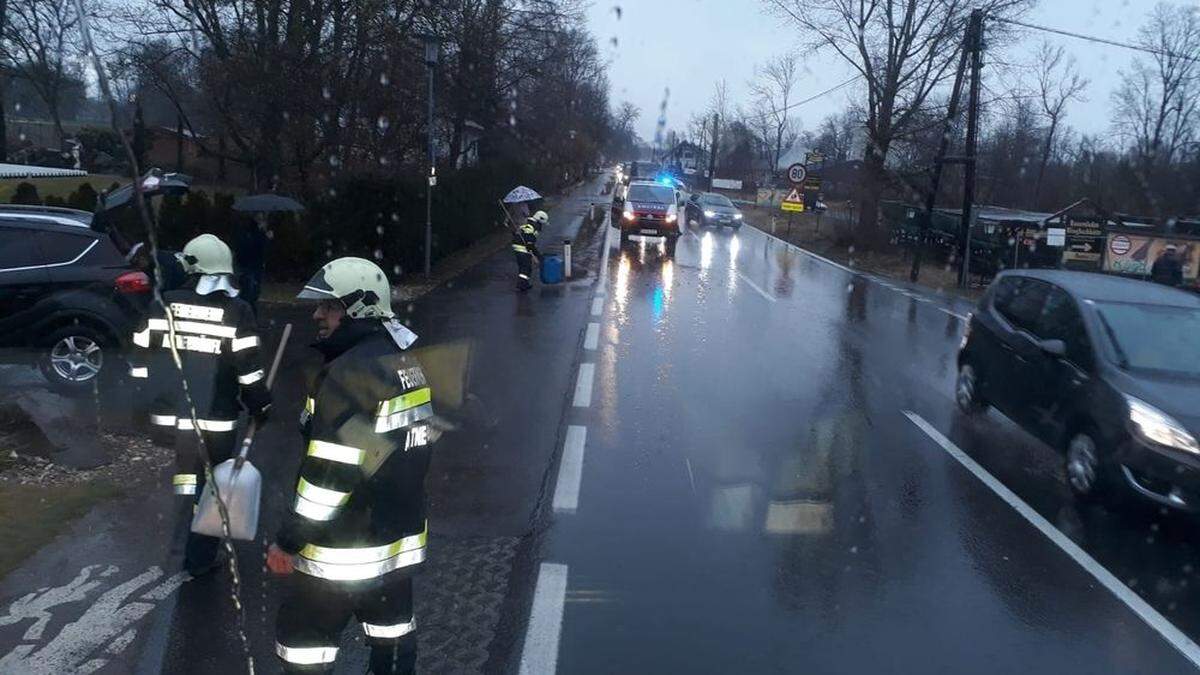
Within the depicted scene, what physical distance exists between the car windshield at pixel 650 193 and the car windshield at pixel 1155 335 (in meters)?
23.1

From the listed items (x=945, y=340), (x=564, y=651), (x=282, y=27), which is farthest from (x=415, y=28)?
(x=564, y=651)

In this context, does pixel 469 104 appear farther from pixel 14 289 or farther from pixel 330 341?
pixel 330 341

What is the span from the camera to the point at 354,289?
12.2 feet

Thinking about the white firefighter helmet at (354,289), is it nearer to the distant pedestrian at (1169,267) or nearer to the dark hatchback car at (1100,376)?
the dark hatchback car at (1100,376)

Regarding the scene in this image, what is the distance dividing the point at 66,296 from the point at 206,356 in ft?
17.1

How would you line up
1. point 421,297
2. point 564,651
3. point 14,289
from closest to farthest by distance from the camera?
1. point 564,651
2. point 14,289
3. point 421,297

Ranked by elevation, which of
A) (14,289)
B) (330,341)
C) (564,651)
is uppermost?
(330,341)

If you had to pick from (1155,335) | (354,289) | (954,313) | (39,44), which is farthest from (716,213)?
(354,289)

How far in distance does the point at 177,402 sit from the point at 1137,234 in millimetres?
26385

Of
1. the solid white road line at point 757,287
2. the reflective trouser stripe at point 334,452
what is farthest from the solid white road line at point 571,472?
the solid white road line at point 757,287

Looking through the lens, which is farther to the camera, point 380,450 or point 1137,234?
point 1137,234

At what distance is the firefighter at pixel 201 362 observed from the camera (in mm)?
5234

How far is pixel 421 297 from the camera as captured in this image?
17.9m

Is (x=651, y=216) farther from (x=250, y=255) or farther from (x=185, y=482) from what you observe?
(x=185, y=482)
